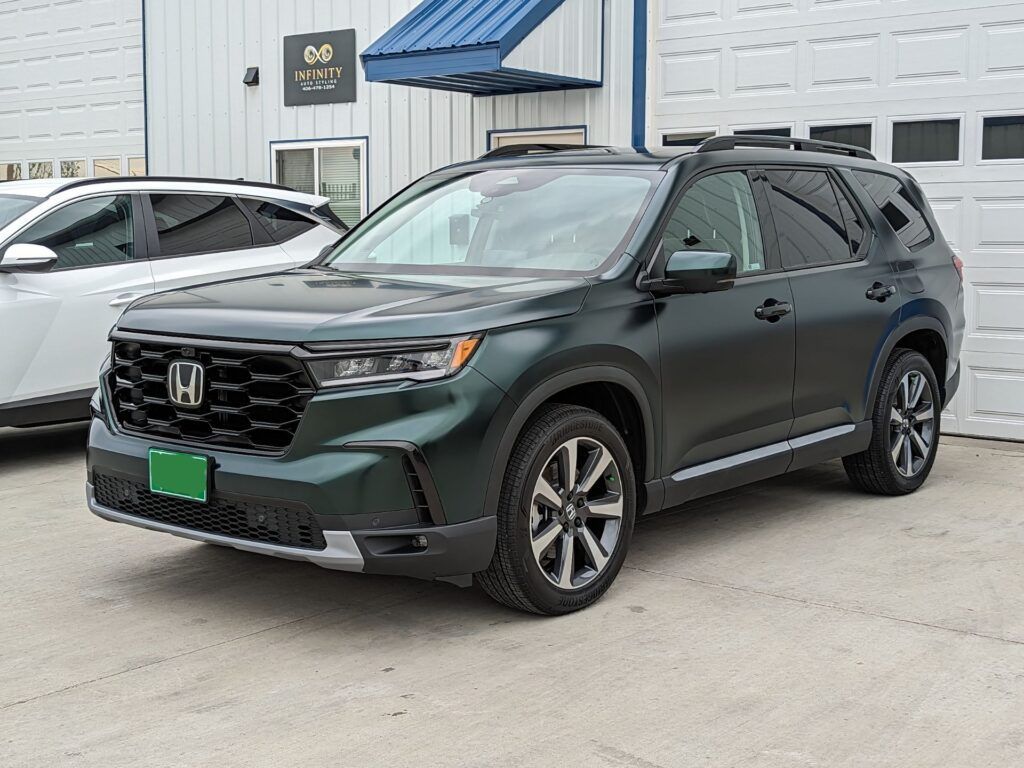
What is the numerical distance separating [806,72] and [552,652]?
22.3 ft

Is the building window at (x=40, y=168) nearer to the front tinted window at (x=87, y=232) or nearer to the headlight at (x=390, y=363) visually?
the front tinted window at (x=87, y=232)

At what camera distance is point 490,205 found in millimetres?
5855

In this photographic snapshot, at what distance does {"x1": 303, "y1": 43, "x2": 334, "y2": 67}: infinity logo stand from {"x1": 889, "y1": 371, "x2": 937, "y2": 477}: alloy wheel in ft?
26.0

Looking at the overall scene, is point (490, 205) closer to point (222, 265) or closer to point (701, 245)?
point (701, 245)

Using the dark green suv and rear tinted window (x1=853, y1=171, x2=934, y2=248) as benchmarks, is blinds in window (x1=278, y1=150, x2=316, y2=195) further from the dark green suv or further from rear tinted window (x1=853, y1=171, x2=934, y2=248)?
rear tinted window (x1=853, y1=171, x2=934, y2=248)

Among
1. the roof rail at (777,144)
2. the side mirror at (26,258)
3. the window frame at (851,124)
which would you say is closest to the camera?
the roof rail at (777,144)

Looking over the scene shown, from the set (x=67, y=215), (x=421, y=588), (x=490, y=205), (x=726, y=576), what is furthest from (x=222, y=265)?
(x=726, y=576)

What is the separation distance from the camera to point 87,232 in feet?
26.5

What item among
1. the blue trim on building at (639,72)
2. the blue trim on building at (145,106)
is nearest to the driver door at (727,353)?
the blue trim on building at (639,72)

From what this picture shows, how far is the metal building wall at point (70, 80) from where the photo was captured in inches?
591

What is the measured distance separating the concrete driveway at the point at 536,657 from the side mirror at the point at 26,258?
1.77 meters

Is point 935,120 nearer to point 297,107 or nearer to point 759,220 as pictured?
point 759,220

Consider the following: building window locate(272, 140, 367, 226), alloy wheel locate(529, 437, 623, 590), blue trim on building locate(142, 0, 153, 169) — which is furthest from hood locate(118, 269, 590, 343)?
blue trim on building locate(142, 0, 153, 169)

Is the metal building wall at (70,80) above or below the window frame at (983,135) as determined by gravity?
above
